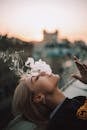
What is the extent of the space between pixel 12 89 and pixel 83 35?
594 mm

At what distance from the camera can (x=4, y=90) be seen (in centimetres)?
183

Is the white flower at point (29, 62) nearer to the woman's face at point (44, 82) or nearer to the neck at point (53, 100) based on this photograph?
the woman's face at point (44, 82)

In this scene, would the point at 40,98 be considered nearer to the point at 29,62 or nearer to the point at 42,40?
the point at 29,62

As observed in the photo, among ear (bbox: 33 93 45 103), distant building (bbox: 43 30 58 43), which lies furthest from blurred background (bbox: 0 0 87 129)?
ear (bbox: 33 93 45 103)

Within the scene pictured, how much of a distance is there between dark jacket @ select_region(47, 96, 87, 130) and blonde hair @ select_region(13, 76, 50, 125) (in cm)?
6

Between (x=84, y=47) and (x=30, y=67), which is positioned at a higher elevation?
(x=84, y=47)

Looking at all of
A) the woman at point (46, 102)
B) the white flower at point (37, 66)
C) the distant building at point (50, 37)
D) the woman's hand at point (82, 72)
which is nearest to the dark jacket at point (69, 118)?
the woman at point (46, 102)

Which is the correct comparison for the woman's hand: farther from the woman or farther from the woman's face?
the woman's face

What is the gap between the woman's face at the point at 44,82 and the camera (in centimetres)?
175

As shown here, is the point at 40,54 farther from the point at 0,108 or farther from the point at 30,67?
the point at 0,108

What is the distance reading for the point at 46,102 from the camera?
5.77ft

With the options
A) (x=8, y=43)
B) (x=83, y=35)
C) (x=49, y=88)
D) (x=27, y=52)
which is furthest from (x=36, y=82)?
(x=83, y=35)

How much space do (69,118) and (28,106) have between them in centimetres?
28

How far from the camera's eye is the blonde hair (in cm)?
176
